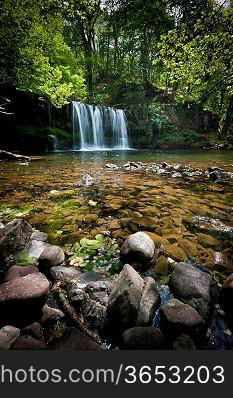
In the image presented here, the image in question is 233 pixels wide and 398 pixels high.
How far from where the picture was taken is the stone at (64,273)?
229 cm

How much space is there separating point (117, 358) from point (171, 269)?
1.18 m

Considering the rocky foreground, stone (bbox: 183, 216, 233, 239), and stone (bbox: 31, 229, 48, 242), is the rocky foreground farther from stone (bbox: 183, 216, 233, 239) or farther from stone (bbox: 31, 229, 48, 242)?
stone (bbox: 183, 216, 233, 239)

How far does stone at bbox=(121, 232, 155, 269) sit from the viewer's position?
253cm

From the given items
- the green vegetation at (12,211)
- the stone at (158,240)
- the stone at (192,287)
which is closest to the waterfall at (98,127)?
the green vegetation at (12,211)

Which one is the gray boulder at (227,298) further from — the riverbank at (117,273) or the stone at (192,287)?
the stone at (192,287)

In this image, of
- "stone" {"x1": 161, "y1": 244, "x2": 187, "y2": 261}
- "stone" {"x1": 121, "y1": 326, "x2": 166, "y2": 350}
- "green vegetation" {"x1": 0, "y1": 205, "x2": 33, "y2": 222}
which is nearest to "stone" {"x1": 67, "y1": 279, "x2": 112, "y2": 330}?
"stone" {"x1": 121, "y1": 326, "x2": 166, "y2": 350}

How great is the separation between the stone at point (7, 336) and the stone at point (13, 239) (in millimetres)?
812

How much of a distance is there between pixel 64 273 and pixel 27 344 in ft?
2.78

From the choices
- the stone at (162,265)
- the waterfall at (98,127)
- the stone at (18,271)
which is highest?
the waterfall at (98,127)

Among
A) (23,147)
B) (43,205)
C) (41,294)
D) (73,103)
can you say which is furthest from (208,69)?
(73,103)

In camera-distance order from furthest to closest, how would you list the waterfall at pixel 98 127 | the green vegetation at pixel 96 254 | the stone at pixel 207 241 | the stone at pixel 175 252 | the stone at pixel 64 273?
1. the waterfall at pixel 98 127
2. the stone at pixel 207 241
3. the stone at pixel 175 252
4. the green vegetation at pixel 96 254
5. the stone at pixel 64 273

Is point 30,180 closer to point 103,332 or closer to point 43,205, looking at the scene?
point 43,205

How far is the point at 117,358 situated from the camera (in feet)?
4.89

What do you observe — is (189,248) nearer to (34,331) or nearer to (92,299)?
(92,299)
